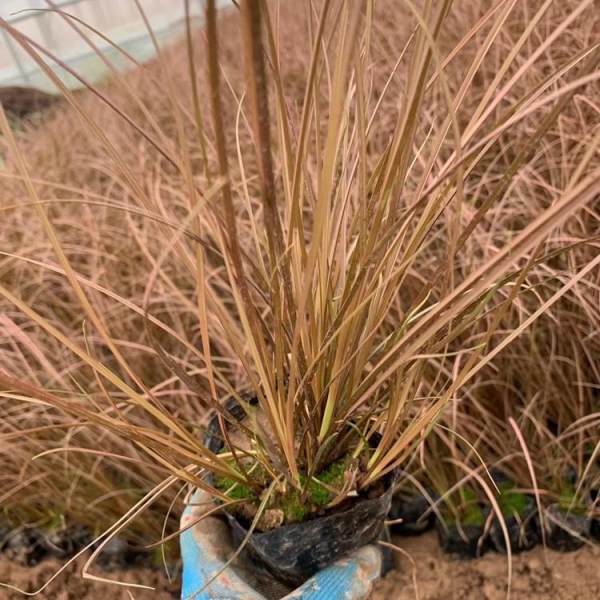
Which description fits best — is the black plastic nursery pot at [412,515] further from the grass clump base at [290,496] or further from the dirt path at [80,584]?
the grass clump base at [290,496]

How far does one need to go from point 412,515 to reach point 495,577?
0.15 metres

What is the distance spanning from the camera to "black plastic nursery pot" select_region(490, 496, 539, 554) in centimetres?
96

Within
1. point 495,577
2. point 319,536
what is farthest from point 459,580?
point 319,536

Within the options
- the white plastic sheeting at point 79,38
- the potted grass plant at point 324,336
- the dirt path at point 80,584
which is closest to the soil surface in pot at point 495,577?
the dirt path at point 80,584

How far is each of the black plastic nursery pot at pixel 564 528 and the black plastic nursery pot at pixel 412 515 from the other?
0.18 metres

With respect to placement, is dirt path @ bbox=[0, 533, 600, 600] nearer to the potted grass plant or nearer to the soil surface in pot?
the soil surface in pot

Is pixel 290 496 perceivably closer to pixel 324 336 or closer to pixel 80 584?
pixel 324 336

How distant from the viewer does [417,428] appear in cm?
50

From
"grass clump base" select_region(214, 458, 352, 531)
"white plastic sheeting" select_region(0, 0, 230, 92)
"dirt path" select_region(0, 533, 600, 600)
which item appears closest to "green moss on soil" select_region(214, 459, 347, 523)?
"grass clump base" select_region(214, 458, 352, 531)

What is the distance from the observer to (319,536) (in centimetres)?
54

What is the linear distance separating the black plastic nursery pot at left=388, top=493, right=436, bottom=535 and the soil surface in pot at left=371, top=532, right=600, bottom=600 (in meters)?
0.04

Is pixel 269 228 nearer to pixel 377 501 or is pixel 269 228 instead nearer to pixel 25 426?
pixel 377 501

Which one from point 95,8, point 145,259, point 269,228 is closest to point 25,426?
point 145,259

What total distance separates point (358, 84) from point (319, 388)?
0.86 ft
